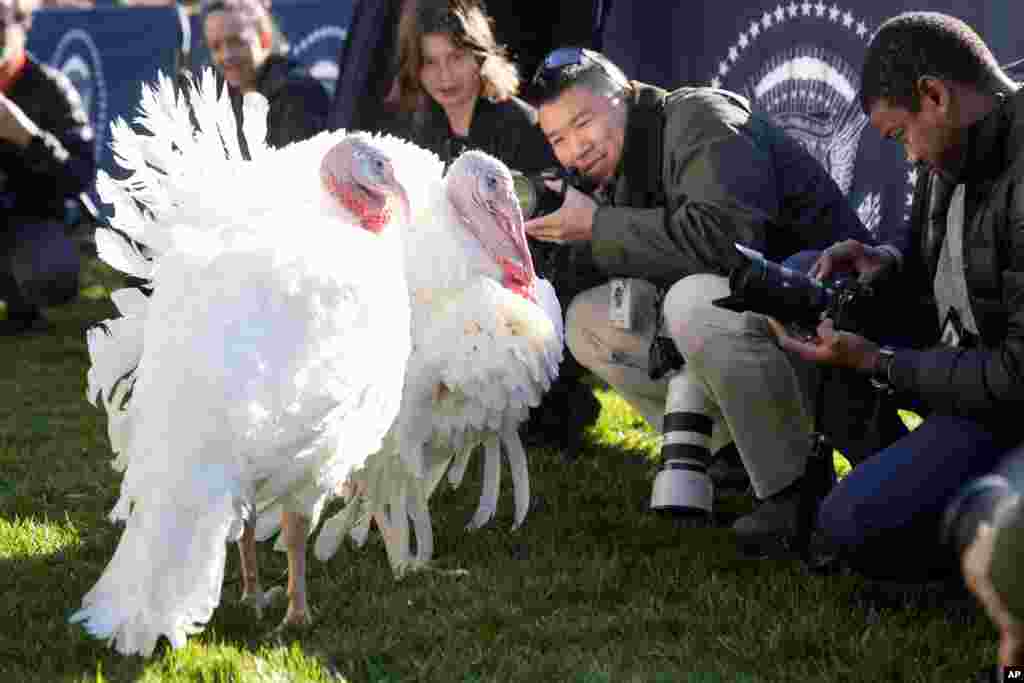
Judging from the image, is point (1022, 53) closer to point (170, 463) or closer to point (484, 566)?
point (484, 566)

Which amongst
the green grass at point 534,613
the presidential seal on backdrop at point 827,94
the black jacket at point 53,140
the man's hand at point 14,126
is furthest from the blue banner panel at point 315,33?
the green grass at point 534,613

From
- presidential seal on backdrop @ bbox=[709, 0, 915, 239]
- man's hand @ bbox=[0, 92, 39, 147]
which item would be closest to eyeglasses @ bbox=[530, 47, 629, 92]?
presidential seal on backdrop @ bbox=[709, 0, 915, 239]

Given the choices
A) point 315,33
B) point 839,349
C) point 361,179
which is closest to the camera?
point 839,349

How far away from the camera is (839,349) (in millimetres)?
3639

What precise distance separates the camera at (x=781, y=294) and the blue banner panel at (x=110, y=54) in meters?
8.02

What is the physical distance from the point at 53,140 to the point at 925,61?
609cm

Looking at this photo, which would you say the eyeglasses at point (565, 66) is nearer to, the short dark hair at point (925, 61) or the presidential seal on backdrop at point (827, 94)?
the presidential seal on backdrop at point (827, 94)

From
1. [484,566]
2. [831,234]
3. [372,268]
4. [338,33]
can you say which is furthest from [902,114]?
[338,33]

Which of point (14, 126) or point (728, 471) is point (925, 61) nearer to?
point (728, 471)

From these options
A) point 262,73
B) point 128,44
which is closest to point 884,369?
point 262,73

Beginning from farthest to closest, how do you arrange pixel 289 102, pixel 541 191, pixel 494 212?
pixel 289 102
pixel 541 191
pixel 494 212

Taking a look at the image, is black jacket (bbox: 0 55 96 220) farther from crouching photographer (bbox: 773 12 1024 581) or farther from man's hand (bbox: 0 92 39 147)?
crouching photographer (bbox: 773 12 1024 581)

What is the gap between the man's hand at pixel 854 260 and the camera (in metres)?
4.02

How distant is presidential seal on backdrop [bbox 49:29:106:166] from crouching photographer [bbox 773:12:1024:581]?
30.0ft
